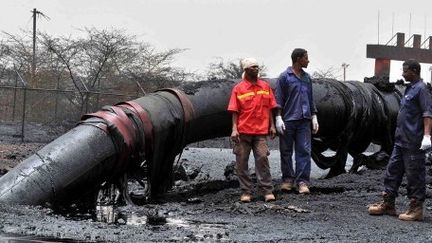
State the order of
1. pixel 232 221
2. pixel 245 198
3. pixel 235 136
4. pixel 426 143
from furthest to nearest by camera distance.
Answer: pixel 235 136 < pixel 245 198 < pixel 426 143 < pixel 232 221

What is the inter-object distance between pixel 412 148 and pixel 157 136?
292 centimetres

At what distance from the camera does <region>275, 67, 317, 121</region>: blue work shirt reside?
817cm

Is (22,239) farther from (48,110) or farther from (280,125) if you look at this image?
(48,110)

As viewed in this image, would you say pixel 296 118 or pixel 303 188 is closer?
pixel 303 188

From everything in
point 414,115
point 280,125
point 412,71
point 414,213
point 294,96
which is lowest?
point 414,213

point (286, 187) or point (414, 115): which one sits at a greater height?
point (414, 115)

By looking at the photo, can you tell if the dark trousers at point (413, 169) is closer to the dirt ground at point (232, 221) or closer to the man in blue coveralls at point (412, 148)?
the man in blue coveralls at point (412, 148)

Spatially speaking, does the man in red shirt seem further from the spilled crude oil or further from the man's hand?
the spilled crude oil

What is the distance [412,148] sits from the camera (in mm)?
6812

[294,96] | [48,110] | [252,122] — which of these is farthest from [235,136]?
[48,110]

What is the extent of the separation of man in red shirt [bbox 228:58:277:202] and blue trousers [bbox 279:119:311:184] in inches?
14.9

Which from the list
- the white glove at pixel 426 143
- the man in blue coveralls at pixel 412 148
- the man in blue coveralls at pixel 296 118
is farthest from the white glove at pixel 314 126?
the white glove at pixel 426 143

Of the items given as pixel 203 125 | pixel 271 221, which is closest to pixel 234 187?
pixel 203 125

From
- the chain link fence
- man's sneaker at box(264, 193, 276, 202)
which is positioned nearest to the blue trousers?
man's sneaker at box(264, 193, 276, 202)
